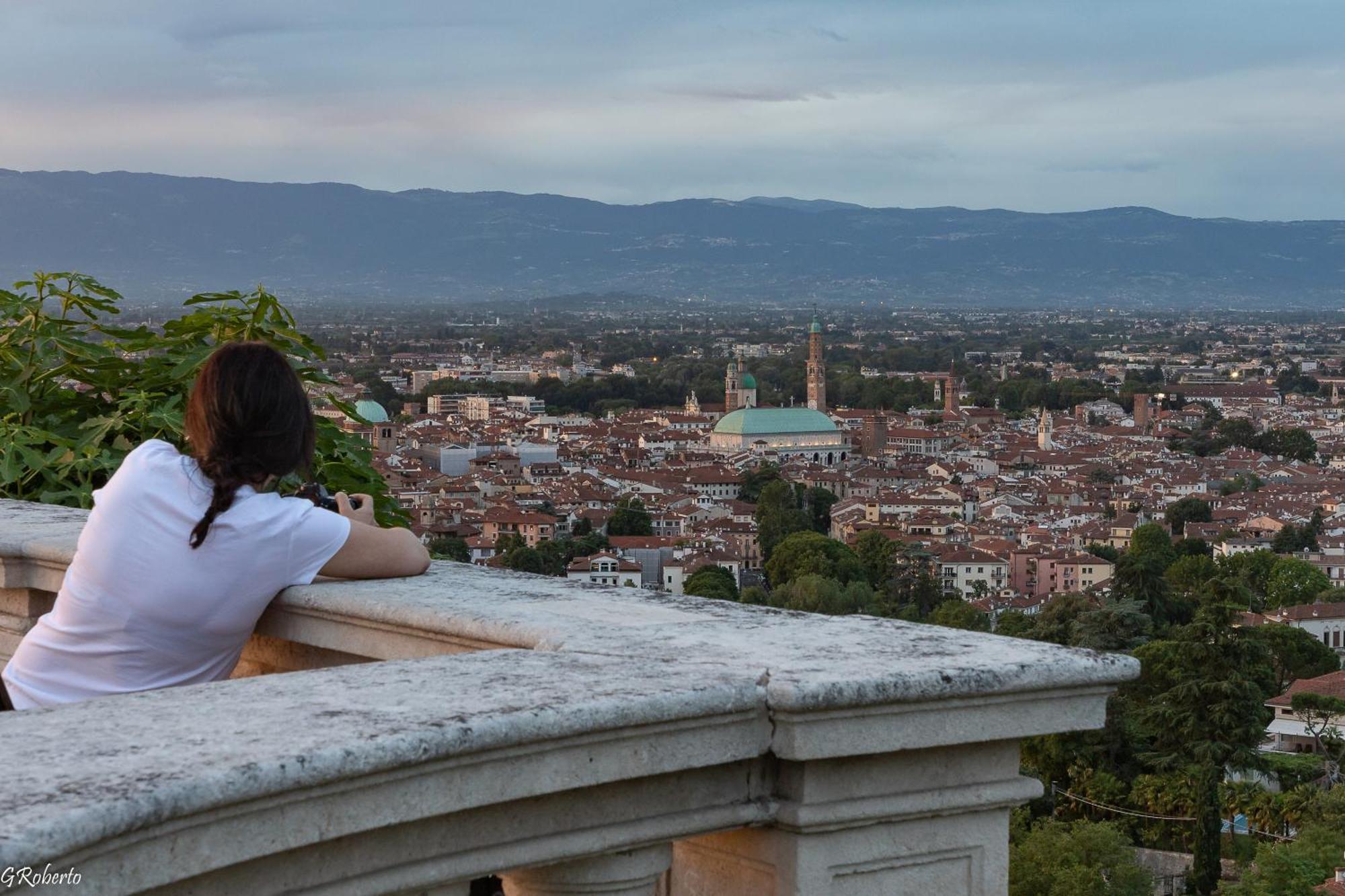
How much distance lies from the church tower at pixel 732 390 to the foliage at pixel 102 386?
74.0 m

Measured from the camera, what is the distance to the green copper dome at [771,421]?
6800 cm

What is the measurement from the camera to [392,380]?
82750 mm

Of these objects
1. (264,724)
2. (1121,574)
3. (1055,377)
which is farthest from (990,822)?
(1055,377)

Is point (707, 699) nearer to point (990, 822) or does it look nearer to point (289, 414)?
point (990, 822)

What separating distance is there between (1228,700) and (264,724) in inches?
856

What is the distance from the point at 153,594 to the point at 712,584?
3084 centimetres

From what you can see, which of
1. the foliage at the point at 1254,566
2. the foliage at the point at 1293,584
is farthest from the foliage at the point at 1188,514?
the foliage at the point at 1293,584

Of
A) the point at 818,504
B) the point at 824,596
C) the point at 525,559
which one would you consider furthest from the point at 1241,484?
the point at 525,559

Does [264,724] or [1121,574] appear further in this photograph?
[1121,574]

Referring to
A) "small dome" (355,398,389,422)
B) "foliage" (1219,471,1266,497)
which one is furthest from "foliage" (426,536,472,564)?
"foliage" (1219,471,1266,497)

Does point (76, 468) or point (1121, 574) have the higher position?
point (76, 468)

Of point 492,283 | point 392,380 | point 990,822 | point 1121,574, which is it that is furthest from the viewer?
point 492,283

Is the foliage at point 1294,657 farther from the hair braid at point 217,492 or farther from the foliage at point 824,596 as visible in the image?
the hair braid at point 217,492

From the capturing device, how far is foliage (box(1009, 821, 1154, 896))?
16922 millimetres
